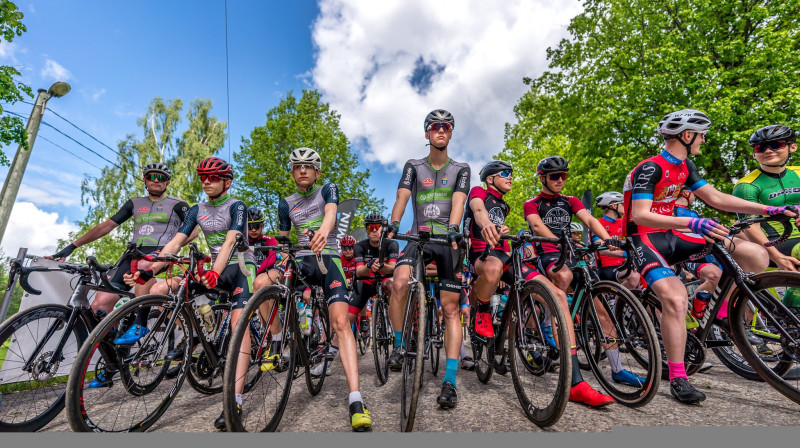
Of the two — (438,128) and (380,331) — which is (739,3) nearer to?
(438,128)

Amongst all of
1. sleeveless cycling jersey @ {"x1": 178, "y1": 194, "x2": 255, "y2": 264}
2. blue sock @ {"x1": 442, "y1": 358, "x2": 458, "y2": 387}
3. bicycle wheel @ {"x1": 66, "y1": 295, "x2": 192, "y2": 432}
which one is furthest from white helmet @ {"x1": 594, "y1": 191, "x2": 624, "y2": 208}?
bicycle wheel @ {"x1": 66, "y1": 295, "x2": 192, "y2": 432}

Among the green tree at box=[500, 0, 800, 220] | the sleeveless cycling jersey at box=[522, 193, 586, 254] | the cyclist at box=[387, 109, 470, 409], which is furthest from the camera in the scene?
the green tree at box=[500, 0, 800, 220]

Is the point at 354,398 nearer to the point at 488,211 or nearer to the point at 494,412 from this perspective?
the point at 494,412

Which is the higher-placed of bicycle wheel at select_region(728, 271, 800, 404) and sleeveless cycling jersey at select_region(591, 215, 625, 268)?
sleeveless cycling jersey at select_region(591, 215, 625, 268)

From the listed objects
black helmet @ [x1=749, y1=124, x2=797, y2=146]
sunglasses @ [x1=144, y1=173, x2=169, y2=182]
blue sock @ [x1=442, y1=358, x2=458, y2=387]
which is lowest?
blue sock @ [x1=442, y1=358, x2=458, y2=387]

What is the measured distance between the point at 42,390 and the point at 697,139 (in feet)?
23.2

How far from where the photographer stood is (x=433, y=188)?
4.11 metres

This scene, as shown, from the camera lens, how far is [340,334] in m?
3.41

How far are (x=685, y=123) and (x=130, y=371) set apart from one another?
557 centimetres

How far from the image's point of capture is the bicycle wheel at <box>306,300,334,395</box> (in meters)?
3.84

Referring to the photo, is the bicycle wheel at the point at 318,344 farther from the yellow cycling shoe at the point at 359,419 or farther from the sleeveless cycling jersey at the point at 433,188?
the sleeveless cycling jersey at the point at 433,188

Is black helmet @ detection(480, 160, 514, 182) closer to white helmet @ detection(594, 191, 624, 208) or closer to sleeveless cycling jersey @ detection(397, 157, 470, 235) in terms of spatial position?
sleeveless cycling jersey @ detection(397, 157, 470, 235)

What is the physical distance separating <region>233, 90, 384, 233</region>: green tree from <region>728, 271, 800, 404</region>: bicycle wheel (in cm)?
1669

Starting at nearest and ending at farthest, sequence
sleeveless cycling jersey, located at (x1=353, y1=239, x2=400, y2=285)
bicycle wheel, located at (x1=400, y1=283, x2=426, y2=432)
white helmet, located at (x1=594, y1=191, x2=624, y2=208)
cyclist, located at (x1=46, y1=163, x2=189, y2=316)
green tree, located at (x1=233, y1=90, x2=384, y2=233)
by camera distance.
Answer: bicycle wheel, located at (x1=400, y1=283, x2=426, y2=432)
cyclist, located at (x1=46, y1=163, x2=189, y2=316)
sleeveless cycling jersey, located at (x1=353, y1=239, x2=400, y2=285)
white helmet, located at (x1=594, y1=191, x2=624, y2=208)
green tree, located at (x1=233, y1=90, x2=384, y2=233)
